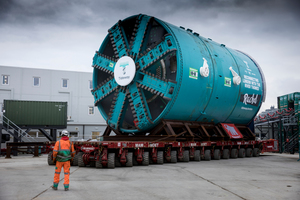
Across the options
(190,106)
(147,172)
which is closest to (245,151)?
(190,106)

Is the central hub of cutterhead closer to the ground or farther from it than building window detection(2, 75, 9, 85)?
closer to the ground

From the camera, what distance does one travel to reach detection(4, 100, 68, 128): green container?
25219 millimetres

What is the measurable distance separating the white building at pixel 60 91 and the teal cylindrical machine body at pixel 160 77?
17020mm

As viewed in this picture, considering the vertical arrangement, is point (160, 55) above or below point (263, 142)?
above

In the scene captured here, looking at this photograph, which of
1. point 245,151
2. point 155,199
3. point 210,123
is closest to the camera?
point 155,199

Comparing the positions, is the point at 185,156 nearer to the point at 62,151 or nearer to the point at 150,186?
the point at 150,186

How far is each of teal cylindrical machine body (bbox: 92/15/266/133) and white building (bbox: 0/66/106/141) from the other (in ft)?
55.8

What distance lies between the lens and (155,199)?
637 centimetres

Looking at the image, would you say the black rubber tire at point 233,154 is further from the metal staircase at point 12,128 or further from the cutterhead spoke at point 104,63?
the metal staircase at point 12,128

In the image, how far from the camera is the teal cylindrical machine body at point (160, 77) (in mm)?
13609

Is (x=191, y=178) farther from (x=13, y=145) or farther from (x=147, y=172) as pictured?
(x=13, y=145)

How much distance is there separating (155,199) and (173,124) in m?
7.99

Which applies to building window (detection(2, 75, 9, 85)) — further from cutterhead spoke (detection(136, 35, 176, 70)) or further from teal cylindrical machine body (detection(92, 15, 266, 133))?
cutterhead spoke (detection(136, 35, 176, 70))

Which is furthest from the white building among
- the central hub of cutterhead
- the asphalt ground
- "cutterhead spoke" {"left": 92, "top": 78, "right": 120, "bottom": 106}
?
the asphalt ground
